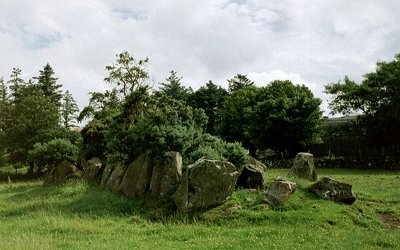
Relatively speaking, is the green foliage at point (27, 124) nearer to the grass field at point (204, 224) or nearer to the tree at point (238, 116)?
the tree at point (238, 116)

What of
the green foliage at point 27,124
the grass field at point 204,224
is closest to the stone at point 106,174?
the grass field at point 204,224

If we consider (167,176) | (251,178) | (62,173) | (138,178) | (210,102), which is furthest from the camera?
(210,102)

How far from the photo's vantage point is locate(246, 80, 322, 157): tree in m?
41.8

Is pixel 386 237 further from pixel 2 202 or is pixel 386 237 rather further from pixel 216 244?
pixel 2 202

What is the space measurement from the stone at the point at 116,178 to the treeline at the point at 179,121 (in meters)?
0.60

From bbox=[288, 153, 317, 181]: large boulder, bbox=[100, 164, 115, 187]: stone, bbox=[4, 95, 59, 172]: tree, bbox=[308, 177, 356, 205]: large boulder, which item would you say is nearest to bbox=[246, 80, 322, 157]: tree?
bbox=[288, 153, 317, 181]: large boulder

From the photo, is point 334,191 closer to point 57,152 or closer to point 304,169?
point 304,169

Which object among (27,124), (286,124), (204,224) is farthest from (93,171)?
(286,124)

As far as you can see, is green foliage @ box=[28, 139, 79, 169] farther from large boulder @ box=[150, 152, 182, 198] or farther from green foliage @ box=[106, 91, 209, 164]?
large boulder @ box=[150, 152, 182, 198]

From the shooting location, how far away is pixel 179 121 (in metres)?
20.2

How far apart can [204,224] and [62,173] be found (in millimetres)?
16016

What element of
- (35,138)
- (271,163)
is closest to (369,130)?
(271,163)

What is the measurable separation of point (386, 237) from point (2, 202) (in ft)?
53.9

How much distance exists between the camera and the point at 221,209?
14953mm
